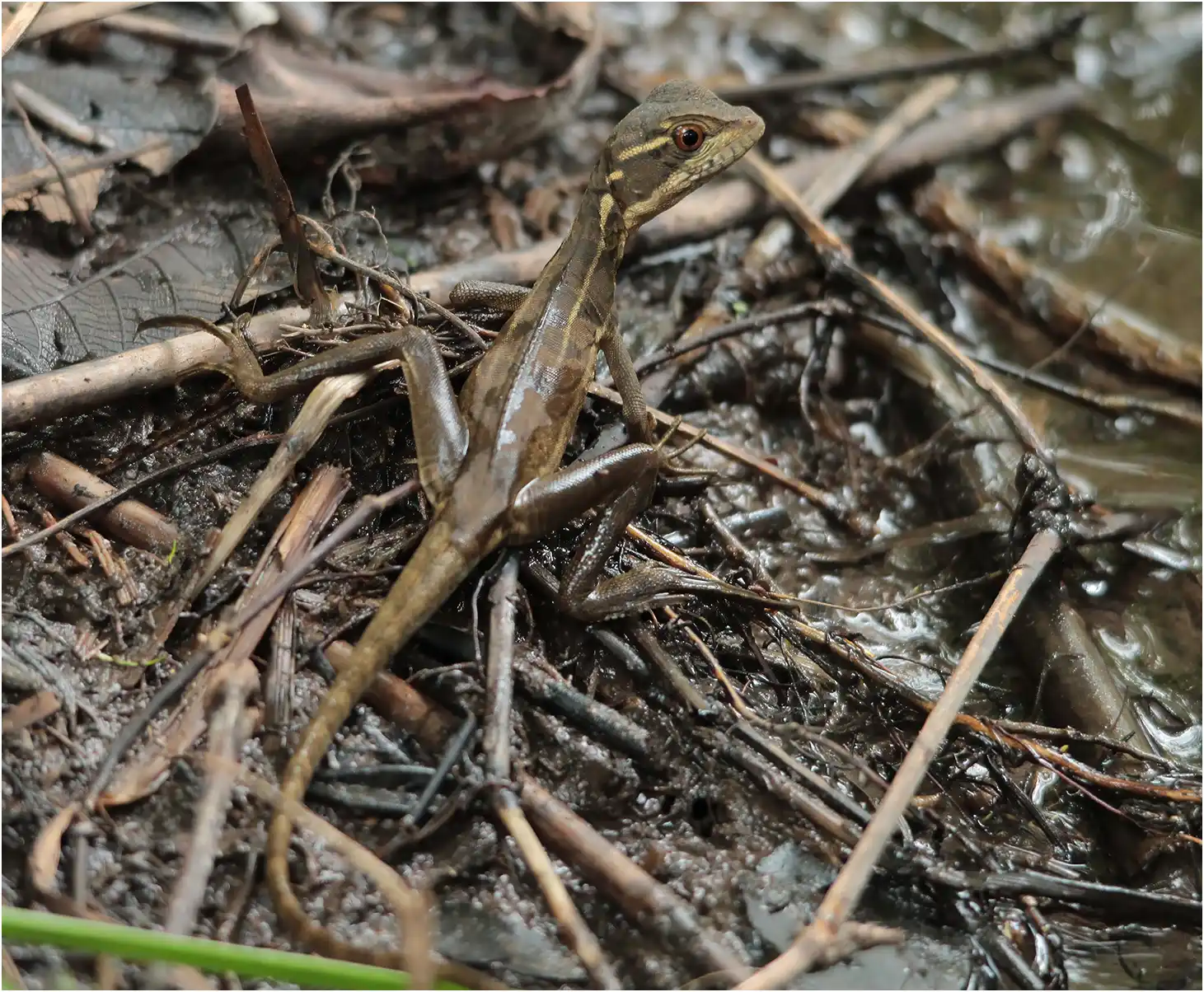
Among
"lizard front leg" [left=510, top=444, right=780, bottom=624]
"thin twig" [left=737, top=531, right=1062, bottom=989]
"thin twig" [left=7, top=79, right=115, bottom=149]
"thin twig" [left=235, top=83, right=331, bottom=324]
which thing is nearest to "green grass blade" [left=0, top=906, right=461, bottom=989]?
"thin twig" [left=737, top=531, right=1062, bottom=989]

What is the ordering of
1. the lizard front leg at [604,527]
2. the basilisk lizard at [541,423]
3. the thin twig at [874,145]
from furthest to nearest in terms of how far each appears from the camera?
the thin twig at [874,145] < the lizard front leg at [604,527] < the basilisk lizard at [541,423]

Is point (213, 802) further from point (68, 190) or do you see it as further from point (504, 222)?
point (504, 222)

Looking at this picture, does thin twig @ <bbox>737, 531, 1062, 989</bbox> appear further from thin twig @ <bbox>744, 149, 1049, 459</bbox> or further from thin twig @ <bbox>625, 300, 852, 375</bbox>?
thin twig @ <bbox>625, 300, 852, 375</bbox>

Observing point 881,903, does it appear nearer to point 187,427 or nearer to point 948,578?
point 948,578

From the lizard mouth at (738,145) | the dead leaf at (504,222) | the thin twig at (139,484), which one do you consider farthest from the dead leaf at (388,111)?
the thin twig at (139,484)

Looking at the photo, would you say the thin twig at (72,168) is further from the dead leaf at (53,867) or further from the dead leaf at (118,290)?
the dead leaf at (53,867)

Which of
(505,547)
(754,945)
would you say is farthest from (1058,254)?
(754,945)
